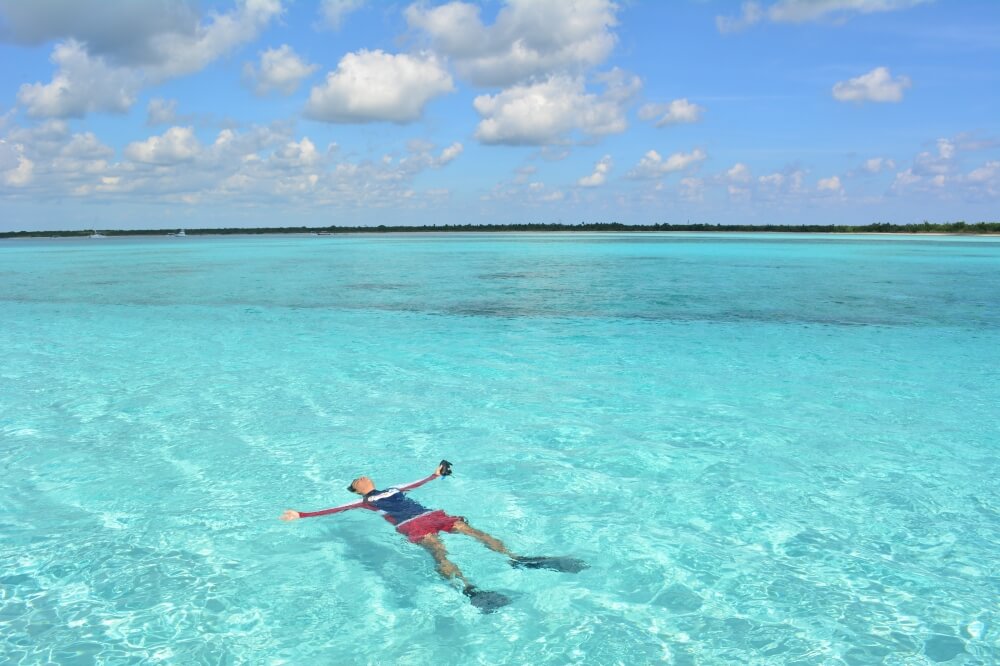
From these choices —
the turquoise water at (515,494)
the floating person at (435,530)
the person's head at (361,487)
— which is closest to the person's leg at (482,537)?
the floating person at (435,530)

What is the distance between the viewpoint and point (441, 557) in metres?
6.51

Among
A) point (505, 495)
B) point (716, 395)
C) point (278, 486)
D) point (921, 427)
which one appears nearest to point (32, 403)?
point (278, 486)

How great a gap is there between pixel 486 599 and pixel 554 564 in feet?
2.95

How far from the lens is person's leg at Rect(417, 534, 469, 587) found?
6.29 m

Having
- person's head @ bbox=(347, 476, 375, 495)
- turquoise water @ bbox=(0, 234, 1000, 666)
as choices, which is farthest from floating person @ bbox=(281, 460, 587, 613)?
turquoise water @ bbox=(0, 234, 1000, 666)

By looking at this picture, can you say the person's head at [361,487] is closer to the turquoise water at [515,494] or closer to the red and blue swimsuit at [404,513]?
the red and blue swimsuit at [404,513]

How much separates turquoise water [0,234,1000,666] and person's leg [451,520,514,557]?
0.40 ft

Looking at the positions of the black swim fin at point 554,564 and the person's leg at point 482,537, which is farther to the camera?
the person's leg at point 482,537

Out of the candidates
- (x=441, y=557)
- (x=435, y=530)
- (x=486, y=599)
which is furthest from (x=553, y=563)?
(x=435, y=530)

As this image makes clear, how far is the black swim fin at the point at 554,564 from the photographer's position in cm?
650

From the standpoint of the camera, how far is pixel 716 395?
12609 mm

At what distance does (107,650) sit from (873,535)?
282 inches

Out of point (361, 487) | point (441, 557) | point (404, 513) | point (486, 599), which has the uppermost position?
point (361, 487)

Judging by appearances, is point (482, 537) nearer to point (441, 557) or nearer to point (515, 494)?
point (441, 557)
